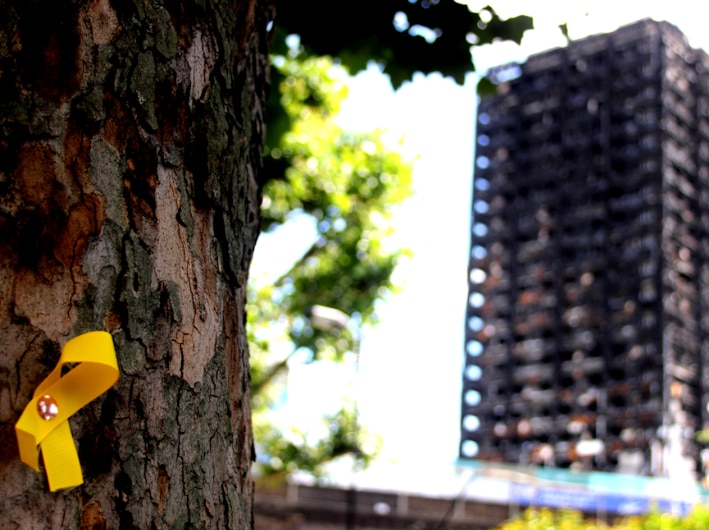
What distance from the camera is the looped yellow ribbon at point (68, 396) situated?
1.63 m

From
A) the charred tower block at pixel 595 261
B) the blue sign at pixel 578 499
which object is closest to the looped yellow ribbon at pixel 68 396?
the blue sign at pixel 578 499

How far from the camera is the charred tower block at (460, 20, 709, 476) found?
46.6m

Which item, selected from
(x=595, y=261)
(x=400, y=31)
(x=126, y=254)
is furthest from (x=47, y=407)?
(x=595, y=261)

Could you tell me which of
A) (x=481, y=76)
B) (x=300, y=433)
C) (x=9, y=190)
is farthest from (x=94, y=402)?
(x=300, y=433)

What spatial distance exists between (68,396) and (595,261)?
50.3 metres

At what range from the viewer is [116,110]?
1.93 meters

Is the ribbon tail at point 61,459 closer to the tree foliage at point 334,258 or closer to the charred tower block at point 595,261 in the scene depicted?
the tree foliage at point 334,258

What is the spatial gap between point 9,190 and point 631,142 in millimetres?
50908

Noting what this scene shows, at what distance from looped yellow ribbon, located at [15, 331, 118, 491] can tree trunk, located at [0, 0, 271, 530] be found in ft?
0.15

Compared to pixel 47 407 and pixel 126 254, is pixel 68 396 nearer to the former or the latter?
pixel 47 407

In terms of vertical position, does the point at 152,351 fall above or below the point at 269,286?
below

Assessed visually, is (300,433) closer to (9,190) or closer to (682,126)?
(9,190)

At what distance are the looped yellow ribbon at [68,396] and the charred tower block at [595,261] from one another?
4630 centimetres

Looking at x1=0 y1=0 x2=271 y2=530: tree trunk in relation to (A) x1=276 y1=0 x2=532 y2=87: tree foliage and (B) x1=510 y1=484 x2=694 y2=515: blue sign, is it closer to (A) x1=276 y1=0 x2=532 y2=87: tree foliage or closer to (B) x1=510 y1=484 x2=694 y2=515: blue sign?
(A) x1=276 y1=0 x2=532 y2=87: tree foliage
